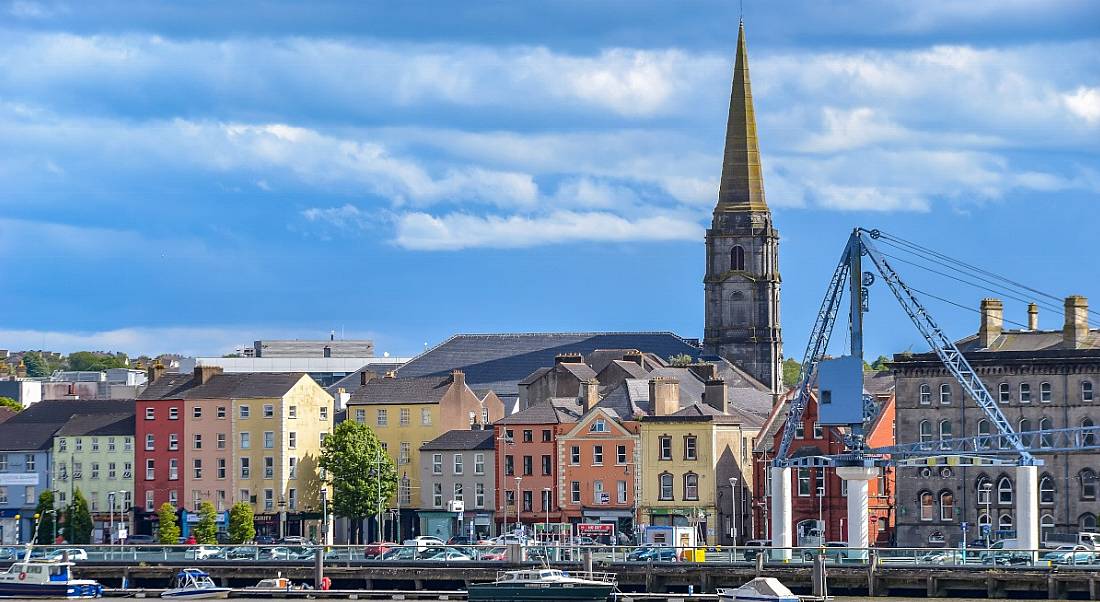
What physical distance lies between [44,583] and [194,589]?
652 cm

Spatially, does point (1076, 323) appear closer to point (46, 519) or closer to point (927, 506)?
point (927, 506)

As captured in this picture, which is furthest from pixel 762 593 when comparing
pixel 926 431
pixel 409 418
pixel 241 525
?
pixel 409 418

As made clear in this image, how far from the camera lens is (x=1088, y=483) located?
361 feet

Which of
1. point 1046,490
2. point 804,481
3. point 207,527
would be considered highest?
point 804,481

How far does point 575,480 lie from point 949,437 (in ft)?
73.4

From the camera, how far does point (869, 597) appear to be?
9031 cm

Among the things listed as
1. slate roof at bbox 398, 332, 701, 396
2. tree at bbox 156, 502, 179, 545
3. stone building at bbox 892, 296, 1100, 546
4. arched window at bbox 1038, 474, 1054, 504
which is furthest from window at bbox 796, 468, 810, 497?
slate roof at bbox 398, 332, 701, 396

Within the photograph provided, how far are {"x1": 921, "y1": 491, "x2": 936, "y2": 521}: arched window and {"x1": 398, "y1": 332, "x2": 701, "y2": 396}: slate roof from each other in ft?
223

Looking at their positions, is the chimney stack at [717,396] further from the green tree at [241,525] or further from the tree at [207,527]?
the tree at [207,527]

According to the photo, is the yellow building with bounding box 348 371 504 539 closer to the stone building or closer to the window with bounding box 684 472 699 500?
the window with bounding box 684 472 699 500

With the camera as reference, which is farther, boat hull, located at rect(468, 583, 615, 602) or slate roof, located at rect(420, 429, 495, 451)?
slate roof, located at rect(420, 429, 495, 451)

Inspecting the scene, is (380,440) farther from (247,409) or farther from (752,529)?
(752,529)

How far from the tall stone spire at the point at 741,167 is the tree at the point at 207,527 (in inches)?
3113

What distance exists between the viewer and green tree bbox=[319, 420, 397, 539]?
125938 mm
